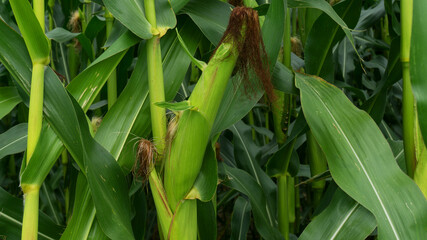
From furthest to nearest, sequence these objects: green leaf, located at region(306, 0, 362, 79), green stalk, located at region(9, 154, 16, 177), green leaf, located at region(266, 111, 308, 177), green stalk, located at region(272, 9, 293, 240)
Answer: green stalk, located at region(9, 154, 16, 177) < green stalk, located at region(272, 9, 293, 240) < green leaf, located at region(266, 111, 308, 177) < green leaf, located at region(306, 0, 362, 79)

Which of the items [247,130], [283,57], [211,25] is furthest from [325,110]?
[247,130]

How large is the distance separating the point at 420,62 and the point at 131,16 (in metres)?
0.51

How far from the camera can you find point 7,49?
0.79 meters

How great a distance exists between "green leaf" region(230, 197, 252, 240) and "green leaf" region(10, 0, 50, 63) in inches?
29.7

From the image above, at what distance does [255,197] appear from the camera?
111cm

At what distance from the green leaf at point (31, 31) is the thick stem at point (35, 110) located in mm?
23

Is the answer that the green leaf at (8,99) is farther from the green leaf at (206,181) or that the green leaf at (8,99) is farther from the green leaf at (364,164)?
the green leaf at (364,164)

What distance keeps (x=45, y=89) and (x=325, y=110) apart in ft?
1.73

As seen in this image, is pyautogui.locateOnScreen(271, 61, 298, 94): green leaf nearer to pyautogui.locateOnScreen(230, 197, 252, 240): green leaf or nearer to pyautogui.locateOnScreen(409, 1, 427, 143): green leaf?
pyautogui.locateOnScreen(409, 1, 427, 143): green leaf

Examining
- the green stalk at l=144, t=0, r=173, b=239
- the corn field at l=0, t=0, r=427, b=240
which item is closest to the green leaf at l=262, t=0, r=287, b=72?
the corn field at l=0, t=0, r=427, b=240

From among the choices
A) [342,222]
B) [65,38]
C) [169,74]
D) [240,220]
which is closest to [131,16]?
[169,74]

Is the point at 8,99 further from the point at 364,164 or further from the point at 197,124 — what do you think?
the point at 364,164

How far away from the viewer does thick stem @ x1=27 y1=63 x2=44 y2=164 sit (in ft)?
2.40

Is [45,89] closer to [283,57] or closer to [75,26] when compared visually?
[283,57]
